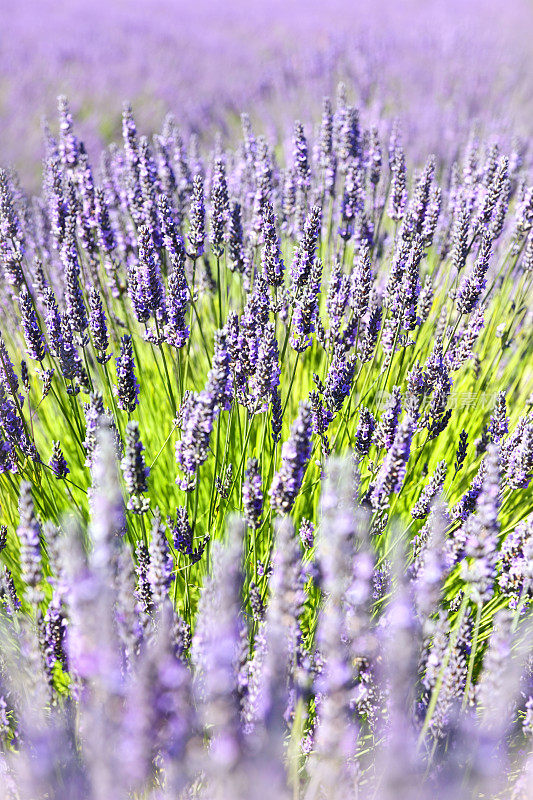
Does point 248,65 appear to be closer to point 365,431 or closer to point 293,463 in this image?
point 365,431

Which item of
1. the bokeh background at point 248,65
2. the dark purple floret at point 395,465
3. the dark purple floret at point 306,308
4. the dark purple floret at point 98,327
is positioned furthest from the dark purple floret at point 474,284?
the bokeh background at point 248,65

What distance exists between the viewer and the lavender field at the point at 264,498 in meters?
1.20

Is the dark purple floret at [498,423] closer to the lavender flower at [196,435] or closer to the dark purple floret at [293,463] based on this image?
the dark purple floret at [293,463]

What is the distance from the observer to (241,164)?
15.4 feet

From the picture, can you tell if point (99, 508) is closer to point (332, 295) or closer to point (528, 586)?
point (528, 586)

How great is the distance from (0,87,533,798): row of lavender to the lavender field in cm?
1

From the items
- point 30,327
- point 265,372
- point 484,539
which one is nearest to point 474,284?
point 265,372

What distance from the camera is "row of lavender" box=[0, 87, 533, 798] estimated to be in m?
1.18

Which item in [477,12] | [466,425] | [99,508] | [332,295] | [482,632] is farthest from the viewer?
[477,12]

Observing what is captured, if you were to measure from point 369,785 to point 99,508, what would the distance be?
142 centimetres

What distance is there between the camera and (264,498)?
2.80 metres

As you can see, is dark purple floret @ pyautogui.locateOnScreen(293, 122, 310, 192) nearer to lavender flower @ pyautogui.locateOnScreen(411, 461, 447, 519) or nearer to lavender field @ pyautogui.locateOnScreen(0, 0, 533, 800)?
lavender field @ pyautogui.locateOnScreen(0, 0, 533, 800)

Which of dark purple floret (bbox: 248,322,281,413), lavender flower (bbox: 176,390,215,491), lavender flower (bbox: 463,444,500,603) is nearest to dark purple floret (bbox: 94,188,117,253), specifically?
dark purple floret (bbox: 248,322,281,413)

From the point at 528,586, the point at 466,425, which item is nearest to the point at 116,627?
the point at 528,586
